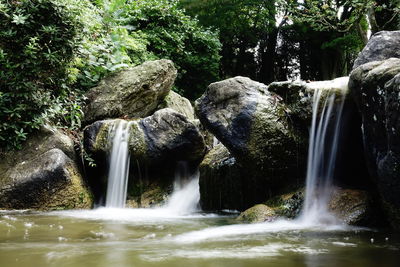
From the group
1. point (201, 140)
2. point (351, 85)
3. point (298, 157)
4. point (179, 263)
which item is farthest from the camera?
point (201, 140)

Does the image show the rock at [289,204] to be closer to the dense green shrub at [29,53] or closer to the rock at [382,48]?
the rock at [382,48]

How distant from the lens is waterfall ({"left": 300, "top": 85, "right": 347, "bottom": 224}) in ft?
→ 18.1

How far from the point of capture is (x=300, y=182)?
20.2ft

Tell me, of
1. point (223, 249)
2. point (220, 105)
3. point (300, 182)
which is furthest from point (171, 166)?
point (223, 249)

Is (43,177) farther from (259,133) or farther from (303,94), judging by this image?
(303,94)

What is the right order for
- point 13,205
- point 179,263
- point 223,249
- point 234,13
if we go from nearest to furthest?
point 179,263, point 223,249, point 13,205, point 234,13

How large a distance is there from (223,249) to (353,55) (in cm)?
1779

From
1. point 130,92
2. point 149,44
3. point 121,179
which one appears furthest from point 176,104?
point 121,179

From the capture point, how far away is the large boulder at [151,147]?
25.3 feet

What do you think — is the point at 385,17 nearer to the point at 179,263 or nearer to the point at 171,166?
the point at 171,166

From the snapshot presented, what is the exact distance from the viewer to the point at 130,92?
9.28m

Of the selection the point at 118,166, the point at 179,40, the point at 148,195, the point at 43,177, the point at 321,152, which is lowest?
the point at 148,195

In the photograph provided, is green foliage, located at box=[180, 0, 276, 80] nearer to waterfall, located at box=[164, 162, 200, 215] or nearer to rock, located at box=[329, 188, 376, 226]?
waterfall, located at box=[164, 162, 200, 215]

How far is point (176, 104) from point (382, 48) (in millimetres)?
5444
